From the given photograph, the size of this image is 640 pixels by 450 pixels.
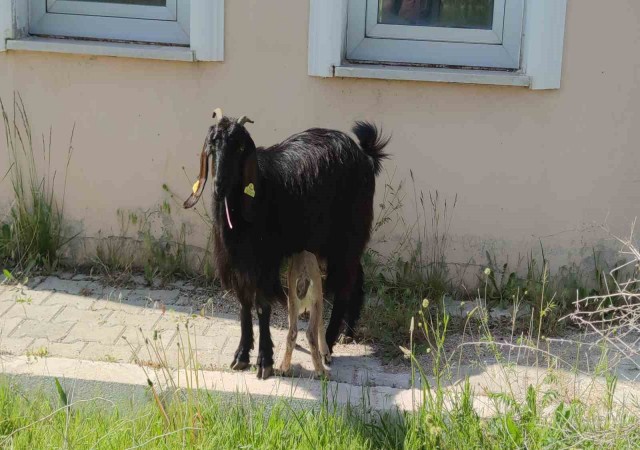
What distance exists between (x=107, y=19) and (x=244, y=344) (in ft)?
8.69

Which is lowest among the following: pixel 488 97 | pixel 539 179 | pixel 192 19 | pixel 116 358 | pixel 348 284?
pixel 116 358

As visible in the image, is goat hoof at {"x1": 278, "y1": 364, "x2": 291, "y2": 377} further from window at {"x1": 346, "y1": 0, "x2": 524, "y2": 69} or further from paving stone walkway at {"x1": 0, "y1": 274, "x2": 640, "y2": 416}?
window at {"x1": 346, "y1": 0, "x2": 524, "y2": 69}

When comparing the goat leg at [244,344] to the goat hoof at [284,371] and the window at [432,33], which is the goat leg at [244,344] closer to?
the goat hoof at [284,371]

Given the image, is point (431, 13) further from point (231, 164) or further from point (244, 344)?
point (244, 344)

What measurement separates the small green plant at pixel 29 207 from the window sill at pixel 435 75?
200 cm

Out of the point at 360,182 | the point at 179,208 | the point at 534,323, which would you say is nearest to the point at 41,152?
the point at 179,208

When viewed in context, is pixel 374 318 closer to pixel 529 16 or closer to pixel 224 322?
pixel 224 322

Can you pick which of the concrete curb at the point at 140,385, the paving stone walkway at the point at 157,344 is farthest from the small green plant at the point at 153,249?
the concrete curb at the point at 140,385

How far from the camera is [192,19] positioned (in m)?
5.80

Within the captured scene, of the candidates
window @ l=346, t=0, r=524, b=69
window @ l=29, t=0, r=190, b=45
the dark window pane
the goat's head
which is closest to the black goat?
the goat's head

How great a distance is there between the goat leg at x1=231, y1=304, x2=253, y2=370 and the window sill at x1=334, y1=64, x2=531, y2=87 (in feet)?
6.00

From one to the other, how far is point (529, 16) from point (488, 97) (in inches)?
22.3

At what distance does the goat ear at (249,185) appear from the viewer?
4340 millimetres

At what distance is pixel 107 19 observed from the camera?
20.0ft
